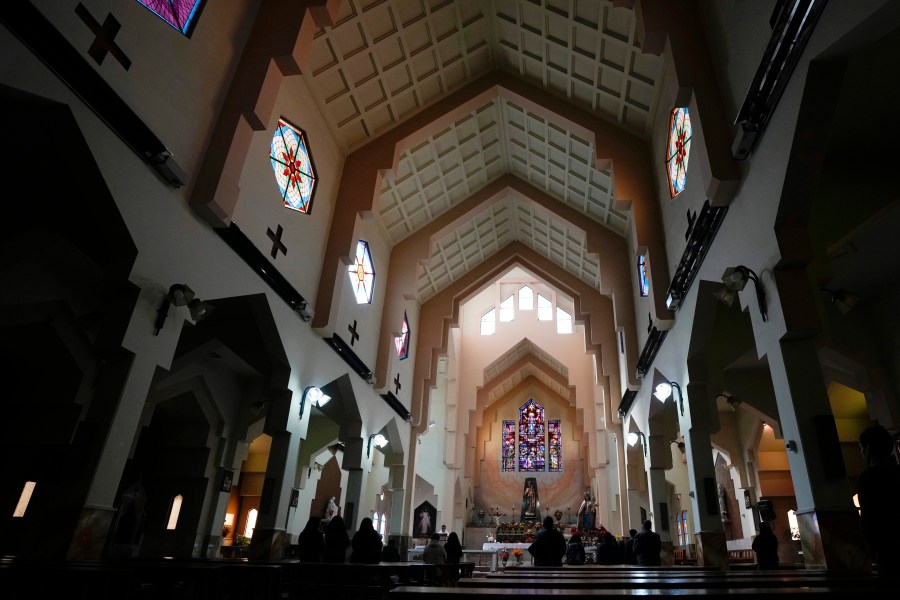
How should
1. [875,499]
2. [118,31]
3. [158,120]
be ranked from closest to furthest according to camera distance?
[875,499]
[118,31]
[158,120]

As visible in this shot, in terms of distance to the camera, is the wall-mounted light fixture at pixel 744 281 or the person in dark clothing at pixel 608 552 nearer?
the wall-mounted light fixture at pixel 744 281

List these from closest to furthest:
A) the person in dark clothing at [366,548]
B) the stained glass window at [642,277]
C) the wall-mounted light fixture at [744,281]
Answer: the wall-mounted light fixture at [744,281] → the person in dark clothing at [366,548] → the stained glass window at [642,277]

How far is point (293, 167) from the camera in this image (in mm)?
11273

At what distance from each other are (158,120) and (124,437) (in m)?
3.97

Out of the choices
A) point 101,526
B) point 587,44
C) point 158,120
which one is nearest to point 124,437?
point 101,526

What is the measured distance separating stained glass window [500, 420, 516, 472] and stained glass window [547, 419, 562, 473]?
6.25ft

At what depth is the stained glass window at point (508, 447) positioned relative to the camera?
29297 millimetres

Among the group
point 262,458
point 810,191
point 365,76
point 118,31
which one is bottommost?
point 262,458

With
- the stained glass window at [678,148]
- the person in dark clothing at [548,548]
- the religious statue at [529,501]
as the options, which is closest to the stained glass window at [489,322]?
the religious statue at [529,501]

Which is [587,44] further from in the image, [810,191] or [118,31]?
[118,31]

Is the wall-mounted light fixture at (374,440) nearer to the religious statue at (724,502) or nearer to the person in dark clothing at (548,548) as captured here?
the person in dark clothing at (548,548)

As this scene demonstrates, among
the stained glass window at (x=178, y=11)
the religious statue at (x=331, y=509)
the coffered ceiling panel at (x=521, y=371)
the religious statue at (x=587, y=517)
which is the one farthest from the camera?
the coffered ceiling panel at (x=521, y=371)

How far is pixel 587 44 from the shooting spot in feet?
39.7

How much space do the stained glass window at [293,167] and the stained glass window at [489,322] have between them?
56.5ft
